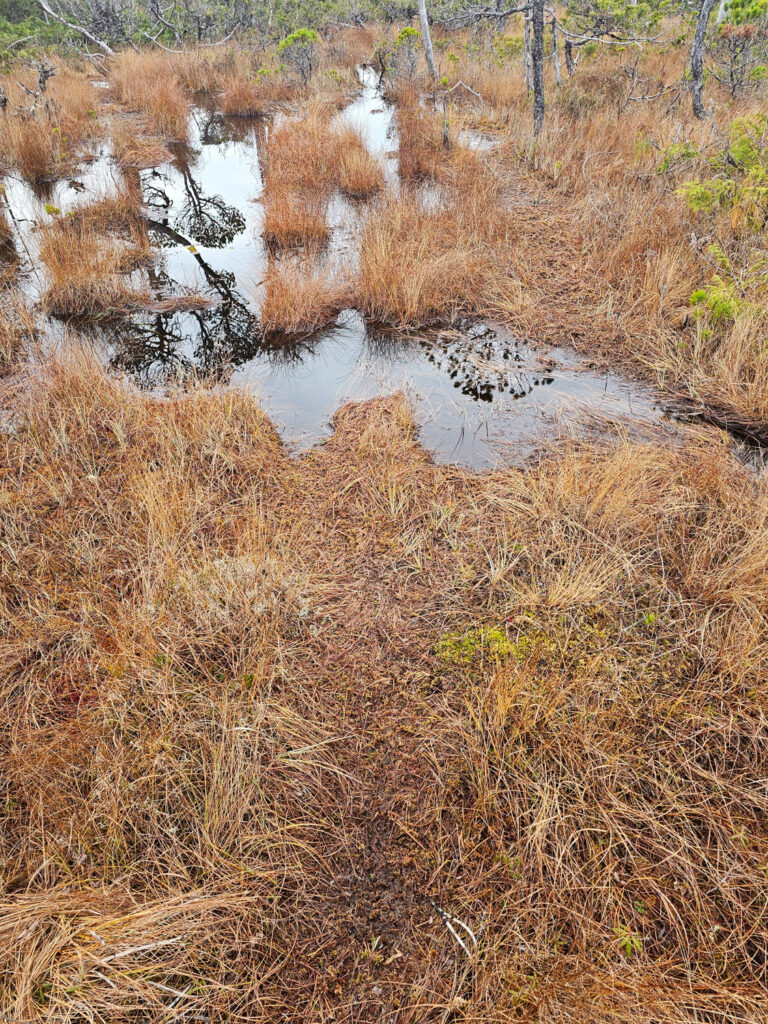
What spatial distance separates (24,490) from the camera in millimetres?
3477

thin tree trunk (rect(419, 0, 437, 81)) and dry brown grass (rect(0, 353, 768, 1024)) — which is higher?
thin tree trunk (rect(419, 0, 437, 81))

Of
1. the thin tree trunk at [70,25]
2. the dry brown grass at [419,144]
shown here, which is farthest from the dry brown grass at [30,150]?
the dry brown grass at [419,144]

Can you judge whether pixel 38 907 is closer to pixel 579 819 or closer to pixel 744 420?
pixel 579 819

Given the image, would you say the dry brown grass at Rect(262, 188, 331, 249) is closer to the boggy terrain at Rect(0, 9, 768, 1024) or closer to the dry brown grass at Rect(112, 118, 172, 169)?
the boggy terrain at Rect(0, 9, 768, 1024)

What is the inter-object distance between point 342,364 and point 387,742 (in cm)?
339

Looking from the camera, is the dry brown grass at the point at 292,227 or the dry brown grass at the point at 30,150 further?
the dry brown grass at the point at 30,150

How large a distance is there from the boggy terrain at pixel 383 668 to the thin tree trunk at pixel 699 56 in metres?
3.72

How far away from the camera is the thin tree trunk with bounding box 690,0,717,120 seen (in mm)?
7543

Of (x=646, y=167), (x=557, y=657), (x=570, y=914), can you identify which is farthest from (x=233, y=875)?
(x=646, y=167)

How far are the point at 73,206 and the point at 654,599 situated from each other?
852 cm

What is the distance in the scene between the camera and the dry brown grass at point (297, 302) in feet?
16.9

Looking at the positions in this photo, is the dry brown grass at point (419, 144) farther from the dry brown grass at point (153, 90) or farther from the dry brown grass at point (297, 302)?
the dry brown grass at point (153, 90)

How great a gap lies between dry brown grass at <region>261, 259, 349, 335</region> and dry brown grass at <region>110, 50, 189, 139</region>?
727 centimetres

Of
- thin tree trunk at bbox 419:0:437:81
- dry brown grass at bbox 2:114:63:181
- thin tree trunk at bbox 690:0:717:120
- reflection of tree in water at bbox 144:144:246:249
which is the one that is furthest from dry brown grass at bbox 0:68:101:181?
thin tree trunk at bbox 690:0:717:120
